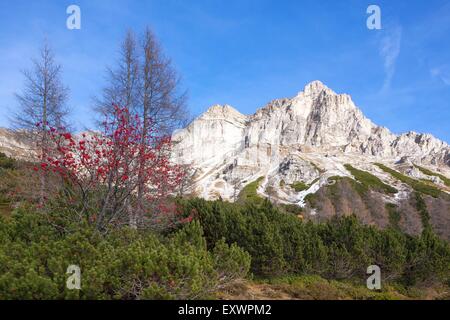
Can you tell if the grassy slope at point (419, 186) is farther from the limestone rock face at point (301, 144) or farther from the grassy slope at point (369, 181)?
the limestone rock face at point (301, 144)

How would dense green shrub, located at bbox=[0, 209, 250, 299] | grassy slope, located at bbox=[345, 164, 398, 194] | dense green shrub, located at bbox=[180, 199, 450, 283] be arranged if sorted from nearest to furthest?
dense green shrub, located at bbox=[0, 209, 250, 299] → dense green shrub, located at bbox=[180, 199, 450, 283] → grassy slope, located at bbox=[345, 164, 398, 194]

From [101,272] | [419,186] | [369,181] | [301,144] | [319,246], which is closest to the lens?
[101,272]

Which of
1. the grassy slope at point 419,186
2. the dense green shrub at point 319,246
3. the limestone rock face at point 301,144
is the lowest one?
the dense green shrub at point 319,246

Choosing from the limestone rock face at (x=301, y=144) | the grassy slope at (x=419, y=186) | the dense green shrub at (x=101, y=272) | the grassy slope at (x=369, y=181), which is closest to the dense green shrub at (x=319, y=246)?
the dense green shrub at (x=101, y=272)

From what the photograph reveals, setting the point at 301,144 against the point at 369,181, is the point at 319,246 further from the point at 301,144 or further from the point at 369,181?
the point at 301,144

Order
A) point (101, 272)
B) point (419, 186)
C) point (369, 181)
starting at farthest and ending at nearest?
point (369, 181), point (419, 186), point (101, 272)

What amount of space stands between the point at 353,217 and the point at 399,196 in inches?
3088

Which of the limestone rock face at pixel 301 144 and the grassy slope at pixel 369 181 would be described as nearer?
the grassy slope at pixel 369 181

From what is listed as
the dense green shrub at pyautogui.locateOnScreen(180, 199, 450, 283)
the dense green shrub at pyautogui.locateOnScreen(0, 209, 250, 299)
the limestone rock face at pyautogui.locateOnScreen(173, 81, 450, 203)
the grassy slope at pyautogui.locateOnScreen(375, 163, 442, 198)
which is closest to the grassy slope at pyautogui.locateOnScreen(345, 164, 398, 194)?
the grassy slope at pyautogui.locateOnScreen(375, 163, 442, 198)

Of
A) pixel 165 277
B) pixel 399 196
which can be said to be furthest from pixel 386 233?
pixel 399 196

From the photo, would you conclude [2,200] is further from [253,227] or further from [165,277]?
[165,277]

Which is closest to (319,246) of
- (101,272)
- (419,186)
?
(101,272)

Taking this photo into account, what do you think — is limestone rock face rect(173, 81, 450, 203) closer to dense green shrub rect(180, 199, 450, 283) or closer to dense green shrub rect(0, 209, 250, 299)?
dense green shrub rect(180, 199, 450, 283)

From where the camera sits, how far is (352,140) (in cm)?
18462
